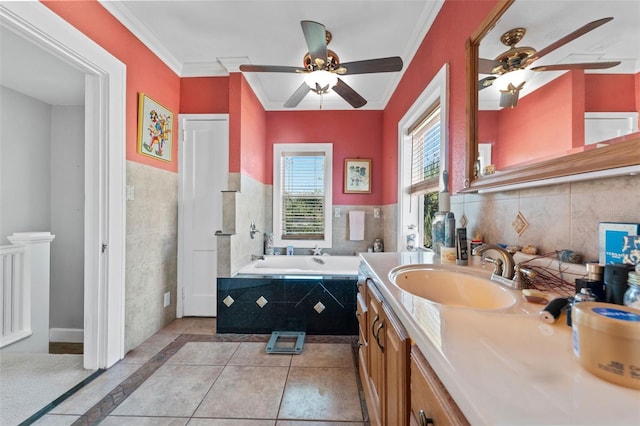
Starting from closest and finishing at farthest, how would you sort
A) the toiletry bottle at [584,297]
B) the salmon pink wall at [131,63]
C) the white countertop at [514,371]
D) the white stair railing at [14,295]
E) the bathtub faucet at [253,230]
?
1. the white countertop at [514,371]
2. the toiletry bottle at [584,297]
3. the salmon pink wall at [131,63]
4. the white stair railing at [14,295]
5. the bathtub faucet at [253,230]

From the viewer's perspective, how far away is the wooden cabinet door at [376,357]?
0.99 metres

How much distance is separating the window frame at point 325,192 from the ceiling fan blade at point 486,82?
2.20 meters

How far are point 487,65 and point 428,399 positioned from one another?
1396 mm

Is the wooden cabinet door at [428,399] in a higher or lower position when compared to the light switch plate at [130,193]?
lower

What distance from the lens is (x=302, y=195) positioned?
336 cm

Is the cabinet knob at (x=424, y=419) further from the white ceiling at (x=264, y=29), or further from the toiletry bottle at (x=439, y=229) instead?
the white ceiling at (x=264, y=29)

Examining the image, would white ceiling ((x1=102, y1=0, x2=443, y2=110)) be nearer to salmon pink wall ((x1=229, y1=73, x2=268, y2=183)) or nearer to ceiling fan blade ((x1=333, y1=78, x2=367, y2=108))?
salmon pink wall ((x1=229, y1=73, x2=268, y2=183))

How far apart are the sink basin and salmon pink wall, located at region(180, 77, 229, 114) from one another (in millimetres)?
2441

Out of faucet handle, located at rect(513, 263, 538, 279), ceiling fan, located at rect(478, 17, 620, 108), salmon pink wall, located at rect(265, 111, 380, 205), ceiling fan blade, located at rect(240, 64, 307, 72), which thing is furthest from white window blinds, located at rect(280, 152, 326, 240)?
faucet handle, located at rect(513, 263, 538, 279)

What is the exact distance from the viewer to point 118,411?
137cm

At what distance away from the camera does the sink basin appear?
37.8 inches

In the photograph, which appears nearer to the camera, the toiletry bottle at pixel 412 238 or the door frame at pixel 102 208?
the door frame at pixel 102 208

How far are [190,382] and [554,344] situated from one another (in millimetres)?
1946

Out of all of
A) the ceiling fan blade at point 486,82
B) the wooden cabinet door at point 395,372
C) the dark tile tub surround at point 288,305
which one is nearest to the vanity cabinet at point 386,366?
the wooden cabinet door at point 395,372
